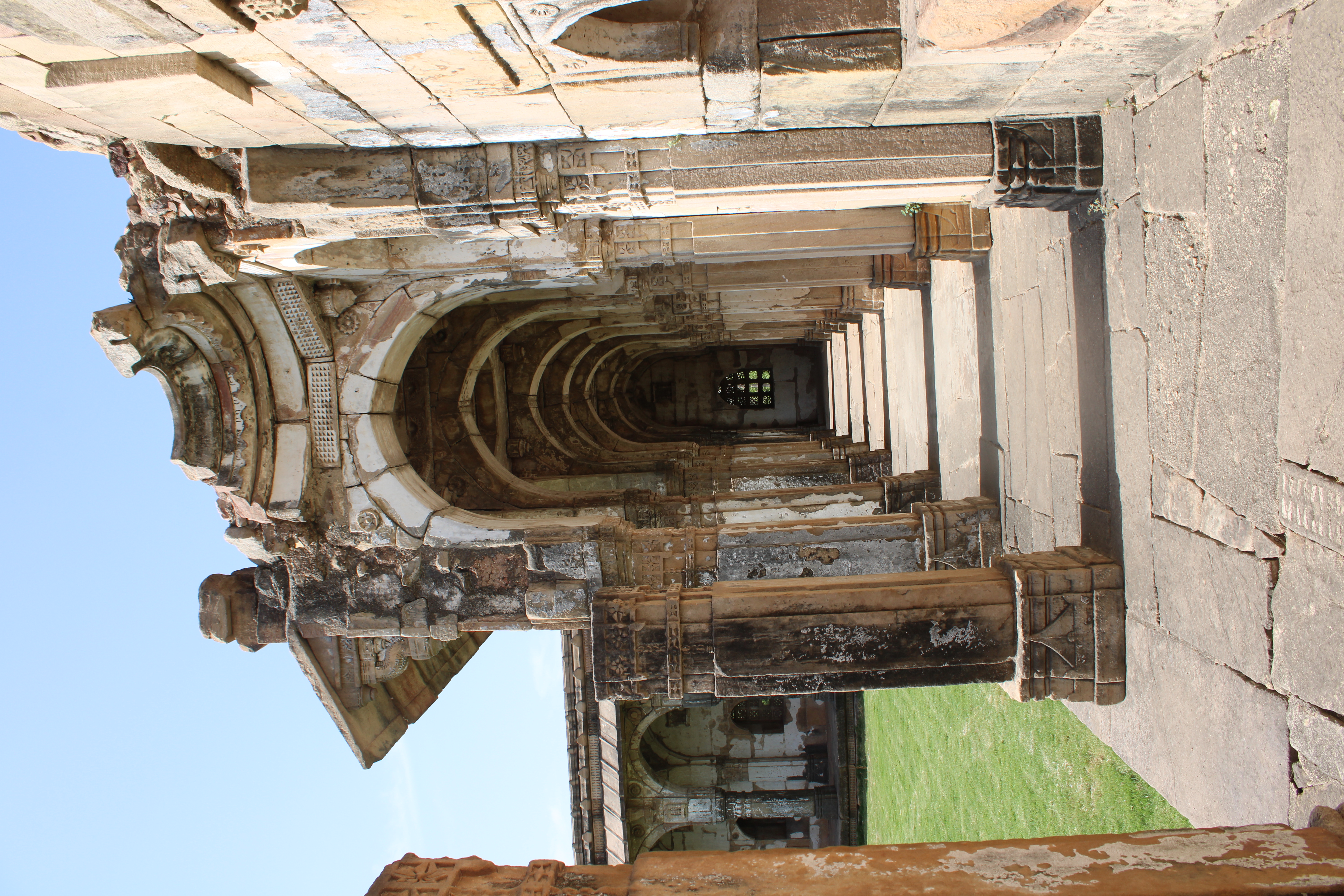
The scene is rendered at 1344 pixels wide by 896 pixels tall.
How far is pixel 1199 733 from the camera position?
335 cm

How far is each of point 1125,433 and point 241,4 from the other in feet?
13.6

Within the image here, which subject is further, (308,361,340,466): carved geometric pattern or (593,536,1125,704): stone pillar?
(308,361,340,466): carved geometric pattern

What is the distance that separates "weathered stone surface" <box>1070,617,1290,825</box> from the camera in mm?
2922

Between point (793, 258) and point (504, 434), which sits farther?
point (504, 434)

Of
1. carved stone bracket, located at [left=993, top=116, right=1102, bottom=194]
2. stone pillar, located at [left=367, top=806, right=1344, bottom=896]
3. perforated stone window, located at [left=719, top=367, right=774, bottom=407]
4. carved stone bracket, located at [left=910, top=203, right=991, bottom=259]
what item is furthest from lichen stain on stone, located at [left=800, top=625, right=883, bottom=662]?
perforated stone window, located at [left=719, top=367, right=774, bottom=407]

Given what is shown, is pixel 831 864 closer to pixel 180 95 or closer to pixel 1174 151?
pixel 1174 151

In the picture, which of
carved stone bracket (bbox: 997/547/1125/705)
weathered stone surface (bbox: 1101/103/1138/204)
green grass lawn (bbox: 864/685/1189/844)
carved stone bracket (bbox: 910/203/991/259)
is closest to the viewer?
weathered stone surface (bbox: 1101/103/1138/204)

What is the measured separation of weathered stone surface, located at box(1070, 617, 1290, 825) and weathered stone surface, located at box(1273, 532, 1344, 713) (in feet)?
0.54

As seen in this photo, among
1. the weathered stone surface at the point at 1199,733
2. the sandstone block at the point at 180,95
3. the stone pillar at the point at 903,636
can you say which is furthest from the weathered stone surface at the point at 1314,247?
the sandstone block at the point at 180,95

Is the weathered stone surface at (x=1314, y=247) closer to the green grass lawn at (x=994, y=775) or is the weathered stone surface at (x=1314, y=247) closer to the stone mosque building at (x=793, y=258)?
the stone mosque building at (x=793, y=258)

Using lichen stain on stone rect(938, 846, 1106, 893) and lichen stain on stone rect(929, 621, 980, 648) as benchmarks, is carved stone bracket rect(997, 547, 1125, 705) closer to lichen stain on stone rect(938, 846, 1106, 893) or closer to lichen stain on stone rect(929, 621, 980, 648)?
lichen stain on stone rect(929, 621, 980, 648)

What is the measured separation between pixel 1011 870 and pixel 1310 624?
1.29 meters

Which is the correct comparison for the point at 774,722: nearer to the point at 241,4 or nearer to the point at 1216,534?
the point at 1216,534

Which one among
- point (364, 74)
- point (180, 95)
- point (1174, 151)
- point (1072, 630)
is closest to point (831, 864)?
point (1072, 630)
